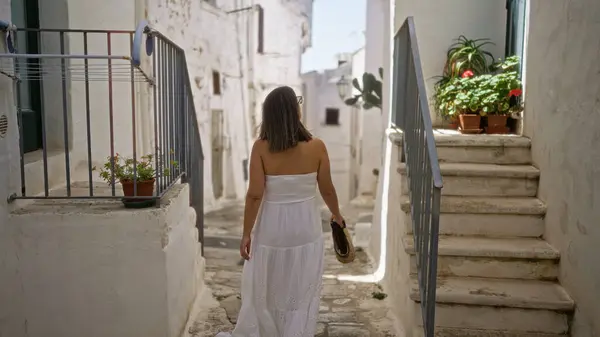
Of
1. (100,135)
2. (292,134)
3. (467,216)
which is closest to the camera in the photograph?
(292,134)

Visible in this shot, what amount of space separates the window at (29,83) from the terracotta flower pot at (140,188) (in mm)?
1171

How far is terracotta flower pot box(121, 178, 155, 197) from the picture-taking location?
287cm

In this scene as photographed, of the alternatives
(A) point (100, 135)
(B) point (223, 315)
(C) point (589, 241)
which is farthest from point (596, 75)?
(A) point (100, 135)

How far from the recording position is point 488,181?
377cm

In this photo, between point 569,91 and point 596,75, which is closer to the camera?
point 596,75

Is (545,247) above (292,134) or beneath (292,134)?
beneath

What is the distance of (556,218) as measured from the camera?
10.8 feet

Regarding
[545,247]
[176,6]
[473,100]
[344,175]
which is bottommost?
[344,175]

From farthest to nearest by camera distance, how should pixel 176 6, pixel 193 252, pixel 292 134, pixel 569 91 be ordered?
1. pixel 176 6
2. pixel 193 252
3. pixel 569 91
4. pixel 292 134

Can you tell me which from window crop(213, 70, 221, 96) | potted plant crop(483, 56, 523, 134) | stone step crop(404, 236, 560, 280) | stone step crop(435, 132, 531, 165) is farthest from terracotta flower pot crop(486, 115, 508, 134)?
window crop(213, 70, 221, 96)

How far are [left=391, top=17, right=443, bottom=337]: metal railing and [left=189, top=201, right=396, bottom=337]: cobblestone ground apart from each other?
79 centimetres

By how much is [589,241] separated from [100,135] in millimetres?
3410

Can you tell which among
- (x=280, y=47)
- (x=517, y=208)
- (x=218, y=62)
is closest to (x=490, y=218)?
(x=517, y=208)

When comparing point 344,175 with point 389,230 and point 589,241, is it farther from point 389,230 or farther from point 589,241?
point 589,241
